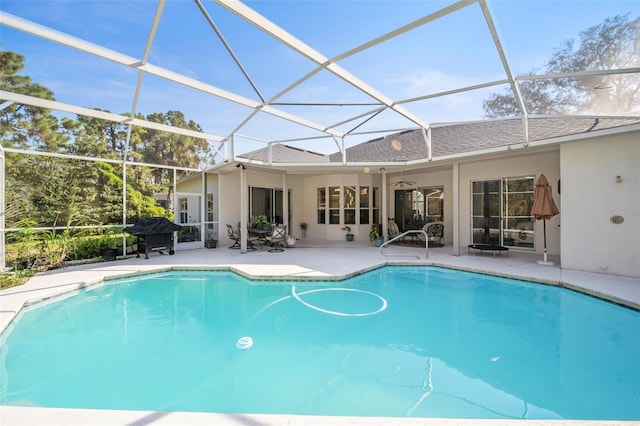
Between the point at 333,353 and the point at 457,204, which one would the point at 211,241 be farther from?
the point at 457,204

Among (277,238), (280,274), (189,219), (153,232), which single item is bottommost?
(280,274)

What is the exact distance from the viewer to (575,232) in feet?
21.9

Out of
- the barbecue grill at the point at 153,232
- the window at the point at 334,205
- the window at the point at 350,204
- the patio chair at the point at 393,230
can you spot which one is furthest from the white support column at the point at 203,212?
the patio chair at the point at 393,230

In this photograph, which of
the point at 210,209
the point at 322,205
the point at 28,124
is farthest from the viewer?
the point at 28,124

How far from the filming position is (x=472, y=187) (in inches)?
396

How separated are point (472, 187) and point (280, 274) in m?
7.75

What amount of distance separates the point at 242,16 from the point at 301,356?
4.50 m

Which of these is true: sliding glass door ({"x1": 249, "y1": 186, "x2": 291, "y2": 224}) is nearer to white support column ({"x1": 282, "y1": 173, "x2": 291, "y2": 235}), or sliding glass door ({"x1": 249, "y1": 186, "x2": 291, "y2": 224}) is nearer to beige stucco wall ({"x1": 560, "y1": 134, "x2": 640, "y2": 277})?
white support column ({"x1": 282, "y1": 173, "x2": 291, "y2": 235})

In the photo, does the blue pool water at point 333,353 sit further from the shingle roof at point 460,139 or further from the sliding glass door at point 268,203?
the sliding glass door at point 268,203

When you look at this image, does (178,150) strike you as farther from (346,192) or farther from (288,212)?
(346,192)

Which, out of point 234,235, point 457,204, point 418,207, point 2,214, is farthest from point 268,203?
point 2,214

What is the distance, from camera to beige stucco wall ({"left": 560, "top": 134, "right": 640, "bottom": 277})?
6.00m

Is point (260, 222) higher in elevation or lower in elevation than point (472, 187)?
lower

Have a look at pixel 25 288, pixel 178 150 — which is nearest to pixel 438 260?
pixel 25 288
